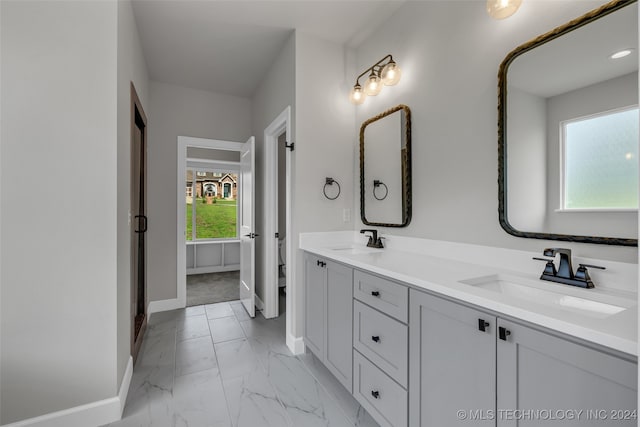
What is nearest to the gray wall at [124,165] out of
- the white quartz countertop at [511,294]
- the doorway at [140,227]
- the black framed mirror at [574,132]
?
the doorway at [140,227]

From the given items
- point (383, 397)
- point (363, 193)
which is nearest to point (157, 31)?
point (363, 193)

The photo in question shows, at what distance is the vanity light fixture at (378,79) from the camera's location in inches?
82.4

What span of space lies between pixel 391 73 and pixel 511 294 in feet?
5.30

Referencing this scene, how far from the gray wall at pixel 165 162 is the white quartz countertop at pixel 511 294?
2.28 metres

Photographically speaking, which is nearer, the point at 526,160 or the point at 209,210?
the point at 526,160

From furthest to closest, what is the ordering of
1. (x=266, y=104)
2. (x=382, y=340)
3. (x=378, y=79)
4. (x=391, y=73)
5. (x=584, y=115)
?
(x=266, y=104) → (x=378, y=79) → (x=391, y=73) → (x=382, y=340) → (x=584, y=115)

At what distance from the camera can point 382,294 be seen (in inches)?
58.1

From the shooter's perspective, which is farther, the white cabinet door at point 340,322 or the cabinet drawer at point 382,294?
the white cabinet door at point 340,322

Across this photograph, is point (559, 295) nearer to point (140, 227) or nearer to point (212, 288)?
point (140, 227)

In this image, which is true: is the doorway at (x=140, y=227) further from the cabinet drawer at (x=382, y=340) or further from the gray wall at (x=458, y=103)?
the gray wall at (x=458, y=103)

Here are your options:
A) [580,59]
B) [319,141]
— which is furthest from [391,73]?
[580,59]
